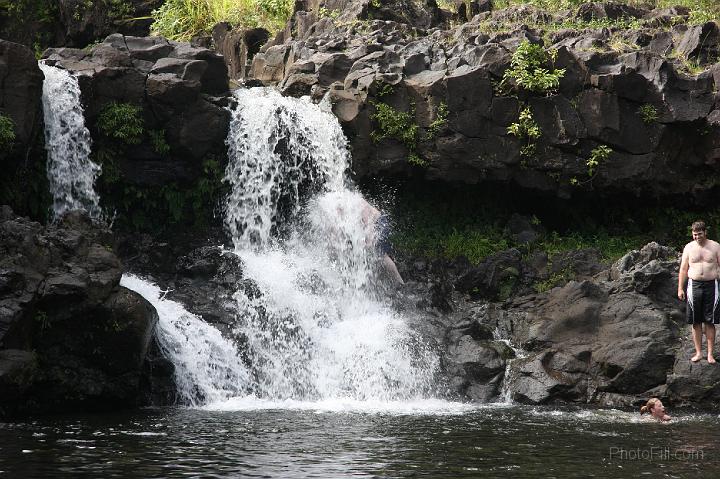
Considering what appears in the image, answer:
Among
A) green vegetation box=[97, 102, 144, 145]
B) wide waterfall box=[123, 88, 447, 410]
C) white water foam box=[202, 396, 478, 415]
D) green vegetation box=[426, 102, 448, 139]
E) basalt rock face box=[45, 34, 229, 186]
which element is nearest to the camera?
white water foam box=[202, 396, 478, 415]

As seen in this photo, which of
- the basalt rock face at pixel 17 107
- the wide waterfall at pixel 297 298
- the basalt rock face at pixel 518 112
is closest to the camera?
the wide waterfall at pixel 297 298

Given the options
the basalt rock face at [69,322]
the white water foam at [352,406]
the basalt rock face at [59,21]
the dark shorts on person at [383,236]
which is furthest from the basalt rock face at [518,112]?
the basalt rock face at [69,322]

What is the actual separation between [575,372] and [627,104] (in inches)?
288

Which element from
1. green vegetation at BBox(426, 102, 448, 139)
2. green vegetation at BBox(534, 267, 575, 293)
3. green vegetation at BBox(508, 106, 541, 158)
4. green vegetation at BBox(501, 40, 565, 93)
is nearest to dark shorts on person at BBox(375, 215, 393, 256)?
green vegetation at BBox(426, 102, 448, 139)

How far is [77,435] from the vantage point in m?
9.88

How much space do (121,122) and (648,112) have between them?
11511mm

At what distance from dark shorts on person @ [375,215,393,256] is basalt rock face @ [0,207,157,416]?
20.5 ft

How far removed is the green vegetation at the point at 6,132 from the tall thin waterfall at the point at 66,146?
1.88 m

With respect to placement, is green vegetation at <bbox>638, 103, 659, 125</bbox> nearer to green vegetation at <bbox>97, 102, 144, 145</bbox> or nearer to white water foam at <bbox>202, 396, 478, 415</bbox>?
white water foam at <bbox>202, 396, 478, 415</bbox>

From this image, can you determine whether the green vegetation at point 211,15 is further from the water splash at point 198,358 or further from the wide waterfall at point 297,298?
the water splash at point 198,358

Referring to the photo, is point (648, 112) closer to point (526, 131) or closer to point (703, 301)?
point (526, 131)

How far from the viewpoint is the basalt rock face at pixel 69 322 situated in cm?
1162

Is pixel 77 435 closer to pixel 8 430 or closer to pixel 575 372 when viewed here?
pixel 8 430

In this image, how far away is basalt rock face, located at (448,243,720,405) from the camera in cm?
1370
